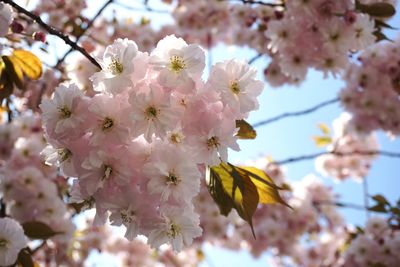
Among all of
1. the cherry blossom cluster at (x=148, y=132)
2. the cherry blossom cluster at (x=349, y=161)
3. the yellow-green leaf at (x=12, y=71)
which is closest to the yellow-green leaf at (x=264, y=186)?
the cherry blossom cluster at (x=148, y=132)

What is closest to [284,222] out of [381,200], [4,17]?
[381,200]

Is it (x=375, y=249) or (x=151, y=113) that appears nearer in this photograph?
(x=151, y=113)

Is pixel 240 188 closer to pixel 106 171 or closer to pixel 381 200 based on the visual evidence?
pixel 106 171

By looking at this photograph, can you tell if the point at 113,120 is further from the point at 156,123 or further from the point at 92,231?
the point at 92,231

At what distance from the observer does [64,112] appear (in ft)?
3.49

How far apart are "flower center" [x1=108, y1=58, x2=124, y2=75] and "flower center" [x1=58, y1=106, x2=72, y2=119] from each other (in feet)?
0.45

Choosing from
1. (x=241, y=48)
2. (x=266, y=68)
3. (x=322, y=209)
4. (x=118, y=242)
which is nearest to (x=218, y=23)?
(x=241, y=48)

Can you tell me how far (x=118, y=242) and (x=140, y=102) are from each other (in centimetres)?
635

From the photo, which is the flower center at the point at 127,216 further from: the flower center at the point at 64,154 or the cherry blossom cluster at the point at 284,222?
the cherry blossom cluster at the point at 284,222

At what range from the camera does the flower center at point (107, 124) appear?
1.02 metres

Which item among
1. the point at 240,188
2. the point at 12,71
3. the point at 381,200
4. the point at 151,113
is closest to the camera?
the point at 151,113

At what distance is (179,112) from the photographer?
3.40 feet

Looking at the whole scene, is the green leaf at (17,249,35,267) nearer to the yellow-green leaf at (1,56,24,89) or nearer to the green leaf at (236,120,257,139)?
the yellow-green leaf at (1,56,24,89)

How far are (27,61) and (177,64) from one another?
37.7 inches
